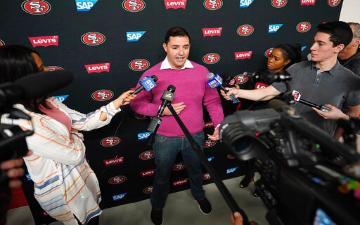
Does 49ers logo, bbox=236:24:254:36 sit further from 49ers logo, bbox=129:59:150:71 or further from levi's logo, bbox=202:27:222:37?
49ers logo, bbox=129:59:150:71

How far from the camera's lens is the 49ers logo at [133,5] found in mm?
1795

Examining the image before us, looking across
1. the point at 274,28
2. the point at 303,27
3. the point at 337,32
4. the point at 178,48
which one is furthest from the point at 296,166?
the point at 303,27

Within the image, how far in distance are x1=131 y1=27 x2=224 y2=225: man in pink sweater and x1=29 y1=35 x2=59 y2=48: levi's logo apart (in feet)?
2.16

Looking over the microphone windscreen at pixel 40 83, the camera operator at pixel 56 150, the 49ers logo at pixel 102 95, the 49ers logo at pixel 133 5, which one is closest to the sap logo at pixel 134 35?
the 49ers logo at pixel 133 5

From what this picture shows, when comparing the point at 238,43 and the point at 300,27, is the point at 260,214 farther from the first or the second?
the point at 300,27

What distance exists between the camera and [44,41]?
1712 millimetres

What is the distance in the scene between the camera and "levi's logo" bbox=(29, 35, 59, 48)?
1.69 m

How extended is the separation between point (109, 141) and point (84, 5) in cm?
→ 109

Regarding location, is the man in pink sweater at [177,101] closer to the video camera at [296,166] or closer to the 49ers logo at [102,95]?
the 49ers logo at [102,95]

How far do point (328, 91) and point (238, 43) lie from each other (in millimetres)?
893

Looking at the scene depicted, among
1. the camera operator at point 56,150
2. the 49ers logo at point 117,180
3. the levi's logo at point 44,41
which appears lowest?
the 49ers logo at point 117,180

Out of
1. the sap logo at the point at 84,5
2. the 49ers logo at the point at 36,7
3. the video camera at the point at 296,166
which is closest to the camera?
the video camera at the point at 296,166

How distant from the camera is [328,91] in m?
1.68

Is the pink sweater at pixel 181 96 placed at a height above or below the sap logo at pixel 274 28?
below
